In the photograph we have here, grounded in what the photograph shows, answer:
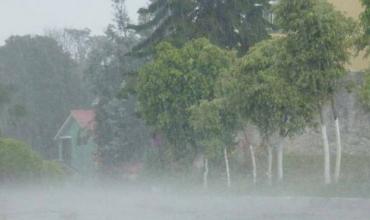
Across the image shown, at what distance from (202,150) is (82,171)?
101 feet

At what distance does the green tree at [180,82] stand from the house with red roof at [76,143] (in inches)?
1054

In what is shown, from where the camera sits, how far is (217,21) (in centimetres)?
3719

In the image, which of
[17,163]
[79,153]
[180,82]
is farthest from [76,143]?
[180,82]

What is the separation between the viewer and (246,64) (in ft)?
86.1

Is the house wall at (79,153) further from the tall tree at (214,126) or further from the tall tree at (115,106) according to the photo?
the tall tree at (214,126)

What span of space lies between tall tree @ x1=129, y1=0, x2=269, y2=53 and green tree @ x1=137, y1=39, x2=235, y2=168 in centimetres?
481

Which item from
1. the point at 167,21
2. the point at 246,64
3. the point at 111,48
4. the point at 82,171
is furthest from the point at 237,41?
the point at 82,171

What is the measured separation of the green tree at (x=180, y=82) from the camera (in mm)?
31141

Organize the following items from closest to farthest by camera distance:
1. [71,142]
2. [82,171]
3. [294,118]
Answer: [294,118] < [82,171] < [71,142]

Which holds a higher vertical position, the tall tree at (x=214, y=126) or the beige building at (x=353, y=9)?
the beige building at (x=353, y=9)

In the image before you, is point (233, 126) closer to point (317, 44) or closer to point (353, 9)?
point (317, 44)

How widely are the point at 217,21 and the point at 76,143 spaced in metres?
30.4

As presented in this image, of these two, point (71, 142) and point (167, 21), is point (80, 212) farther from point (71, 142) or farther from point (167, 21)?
point (71, 142)

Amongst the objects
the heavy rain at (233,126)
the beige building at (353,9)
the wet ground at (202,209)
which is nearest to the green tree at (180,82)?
the heavy rain at (233,126)
